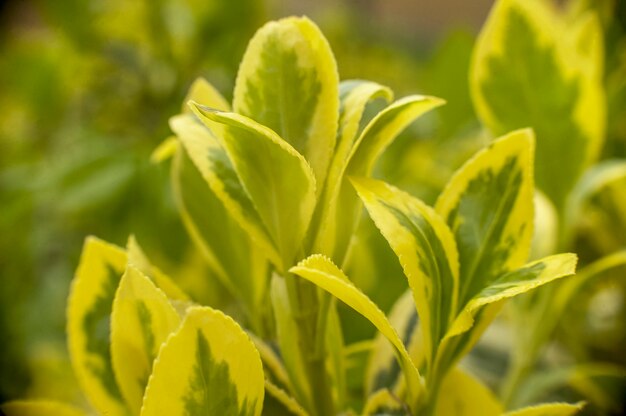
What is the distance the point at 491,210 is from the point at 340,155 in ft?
0.29

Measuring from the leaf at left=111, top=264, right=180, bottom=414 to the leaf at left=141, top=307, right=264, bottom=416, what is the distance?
1.6 inches

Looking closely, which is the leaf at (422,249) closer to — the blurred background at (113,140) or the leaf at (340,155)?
the leaf at (340,155)

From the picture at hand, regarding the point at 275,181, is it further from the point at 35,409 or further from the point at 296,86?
the point at 35,409

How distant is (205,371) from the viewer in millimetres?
279

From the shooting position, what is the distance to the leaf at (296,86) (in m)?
0.32

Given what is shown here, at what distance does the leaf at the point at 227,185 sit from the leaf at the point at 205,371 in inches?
2.5

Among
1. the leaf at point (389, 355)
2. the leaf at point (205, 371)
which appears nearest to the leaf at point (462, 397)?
the leaf at point (389, 355)

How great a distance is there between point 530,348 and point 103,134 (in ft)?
2.40

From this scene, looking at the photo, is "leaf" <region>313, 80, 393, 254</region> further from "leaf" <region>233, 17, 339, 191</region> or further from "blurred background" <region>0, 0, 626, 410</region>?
"blurred background" <region>0, 0, 626, 410</region>

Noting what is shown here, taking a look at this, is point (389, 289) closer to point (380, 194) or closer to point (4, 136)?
point (380, 194)

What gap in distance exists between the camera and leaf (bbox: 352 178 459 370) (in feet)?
1.01

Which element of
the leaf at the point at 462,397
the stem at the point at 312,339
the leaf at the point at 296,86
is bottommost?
the leaf at the point at 462,397

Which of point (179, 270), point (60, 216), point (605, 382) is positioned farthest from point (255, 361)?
point (60, 216)

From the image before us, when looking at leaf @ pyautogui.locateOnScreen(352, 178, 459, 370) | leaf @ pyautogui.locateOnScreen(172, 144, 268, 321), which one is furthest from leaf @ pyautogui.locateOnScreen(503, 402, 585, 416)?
leaf @ pyautogui.locateOnScreen(172, 144, 268, 321)
